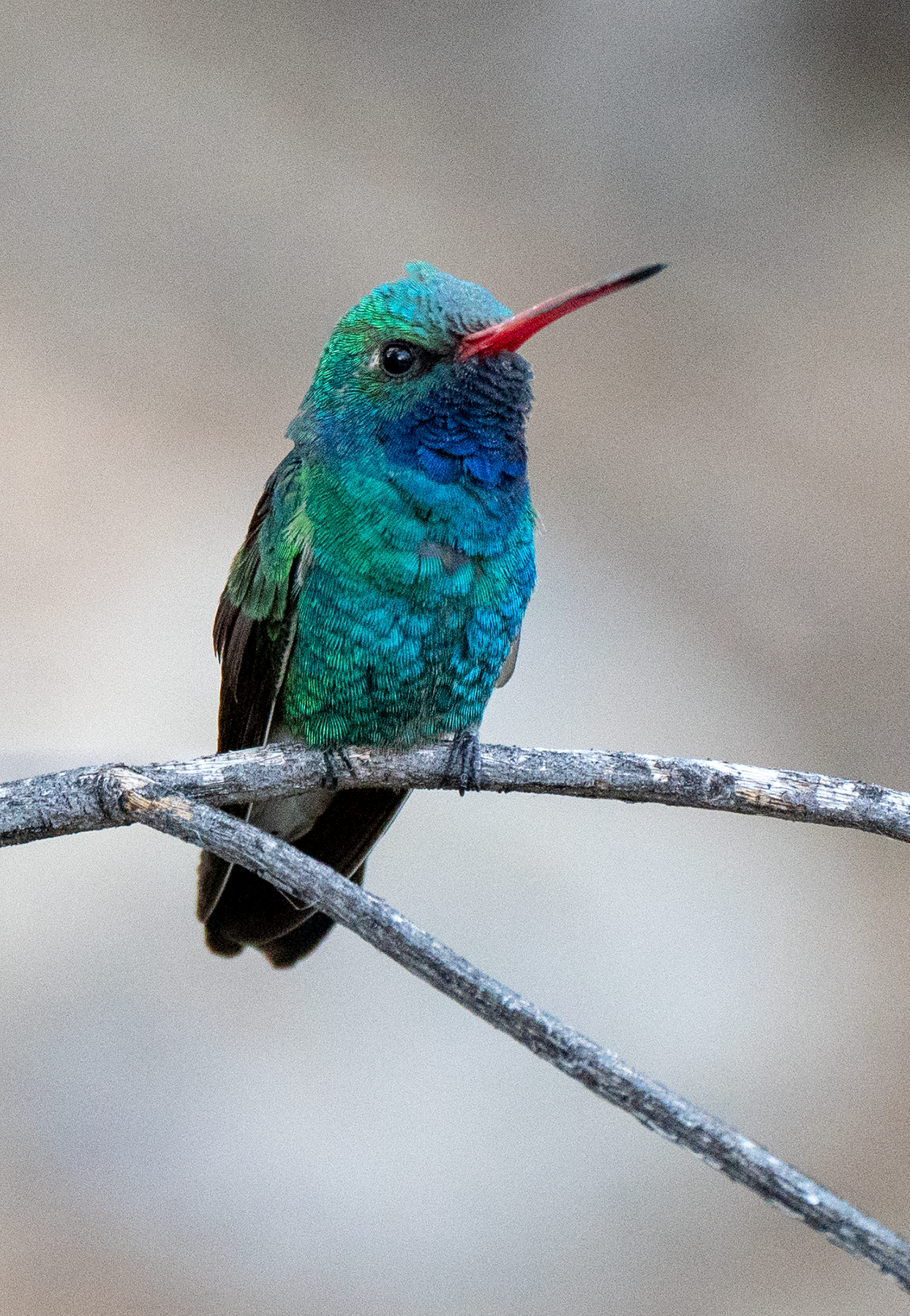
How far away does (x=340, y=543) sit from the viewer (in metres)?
1.69

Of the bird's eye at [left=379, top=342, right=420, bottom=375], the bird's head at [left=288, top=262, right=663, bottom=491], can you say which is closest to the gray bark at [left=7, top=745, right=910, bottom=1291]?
the bird's head at [left=288, top=262, right=663, bottom=491]

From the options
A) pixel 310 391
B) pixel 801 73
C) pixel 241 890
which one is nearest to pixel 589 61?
pixel 801 73

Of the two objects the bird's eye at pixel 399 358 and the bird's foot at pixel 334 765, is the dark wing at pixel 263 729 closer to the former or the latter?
the bird's foot at pixel 334 765

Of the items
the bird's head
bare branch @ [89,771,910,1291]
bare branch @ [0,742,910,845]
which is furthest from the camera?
the bird's head

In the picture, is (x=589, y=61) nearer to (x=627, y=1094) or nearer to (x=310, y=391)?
(x=310, y=391)

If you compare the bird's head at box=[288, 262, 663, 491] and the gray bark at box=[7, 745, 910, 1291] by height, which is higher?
the bird's head at box=[288, 262, 663, 491]

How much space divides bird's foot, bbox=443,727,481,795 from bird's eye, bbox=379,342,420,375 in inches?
20.6

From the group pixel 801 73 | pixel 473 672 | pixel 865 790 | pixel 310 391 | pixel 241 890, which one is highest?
pixel 801 73

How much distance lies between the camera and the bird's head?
160cm

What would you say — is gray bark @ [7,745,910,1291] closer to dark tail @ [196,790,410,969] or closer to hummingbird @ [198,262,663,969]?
hummingbird @ [198,262,663,969]

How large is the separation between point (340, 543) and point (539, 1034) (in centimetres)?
86

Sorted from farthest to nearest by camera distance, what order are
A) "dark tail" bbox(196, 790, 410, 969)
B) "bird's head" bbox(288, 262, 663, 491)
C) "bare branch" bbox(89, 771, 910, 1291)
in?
"dark tail" bbox(196, 790, 410, 969) < "bird's head" bbox(288, 262, 663, 491) < "bare branch" bbox(89, 771, 910, 1291)

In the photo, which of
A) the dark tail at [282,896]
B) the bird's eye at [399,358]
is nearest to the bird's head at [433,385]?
the bird's eye at [399,358]

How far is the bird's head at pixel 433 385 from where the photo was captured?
1.60m
